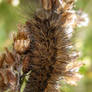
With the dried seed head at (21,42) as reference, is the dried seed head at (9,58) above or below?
below

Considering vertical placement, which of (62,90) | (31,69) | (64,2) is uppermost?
(64,2)

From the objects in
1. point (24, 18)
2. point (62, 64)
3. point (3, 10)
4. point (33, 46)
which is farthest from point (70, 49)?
point (3, 10)

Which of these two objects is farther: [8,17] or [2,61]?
[8,17]

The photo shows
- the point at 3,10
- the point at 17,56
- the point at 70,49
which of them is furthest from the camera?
the point at 3,10

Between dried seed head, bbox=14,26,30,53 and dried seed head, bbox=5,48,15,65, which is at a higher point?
dried seed head, bbox=14,26,30,53

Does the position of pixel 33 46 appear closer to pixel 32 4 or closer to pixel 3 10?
pixel 32 4

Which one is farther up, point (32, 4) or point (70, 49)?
point (32, 4)

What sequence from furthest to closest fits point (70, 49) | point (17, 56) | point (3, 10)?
point (3, 10), point (70, 49), point (17, 56)

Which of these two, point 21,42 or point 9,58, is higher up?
point 21,42

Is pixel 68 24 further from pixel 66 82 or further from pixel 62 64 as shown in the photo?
pixel 66 82
